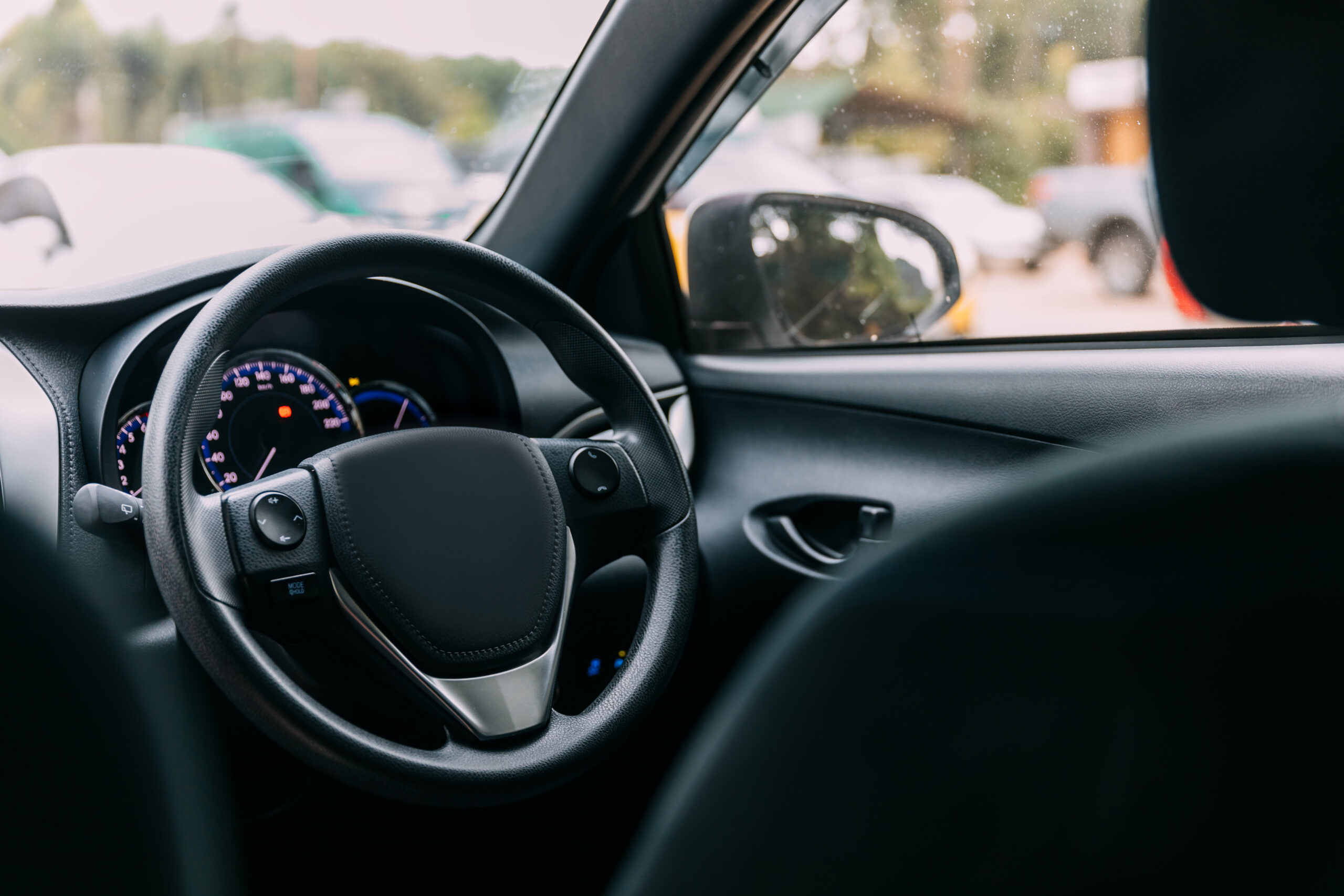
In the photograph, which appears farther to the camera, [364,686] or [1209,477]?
[364,686]

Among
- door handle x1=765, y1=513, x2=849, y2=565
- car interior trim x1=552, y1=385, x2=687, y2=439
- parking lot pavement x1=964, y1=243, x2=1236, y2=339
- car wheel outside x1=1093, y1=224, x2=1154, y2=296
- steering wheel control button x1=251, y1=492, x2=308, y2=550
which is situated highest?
car wheel outside x1=1093, y1=224, x2=1154, y2=296

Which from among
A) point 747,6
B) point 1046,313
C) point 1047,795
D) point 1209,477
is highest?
point 747,6

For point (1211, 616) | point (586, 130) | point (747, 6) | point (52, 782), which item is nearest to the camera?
point (1211, 616)

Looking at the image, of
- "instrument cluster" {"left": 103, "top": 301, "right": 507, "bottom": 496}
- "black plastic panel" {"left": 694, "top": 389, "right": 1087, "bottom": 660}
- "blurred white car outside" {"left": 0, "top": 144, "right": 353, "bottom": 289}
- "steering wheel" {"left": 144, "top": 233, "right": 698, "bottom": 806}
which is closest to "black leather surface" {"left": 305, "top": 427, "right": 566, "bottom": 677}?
"steering wheel" {"left": 144, "top": 233, "right": 698, "bottom": 806}

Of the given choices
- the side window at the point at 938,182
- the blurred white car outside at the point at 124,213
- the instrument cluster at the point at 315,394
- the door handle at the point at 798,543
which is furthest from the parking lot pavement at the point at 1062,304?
the blurred white car outside at the point at 124,213

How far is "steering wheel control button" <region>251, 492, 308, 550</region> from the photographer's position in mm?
1300

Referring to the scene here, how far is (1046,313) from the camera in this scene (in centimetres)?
188

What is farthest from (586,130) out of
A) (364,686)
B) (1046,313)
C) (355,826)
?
(355,826)

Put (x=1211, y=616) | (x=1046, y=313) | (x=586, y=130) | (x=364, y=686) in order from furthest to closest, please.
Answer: (x=586, y=130)
(x=1046, y=313)
(x=364, y=686)
(x=1211, y=616)

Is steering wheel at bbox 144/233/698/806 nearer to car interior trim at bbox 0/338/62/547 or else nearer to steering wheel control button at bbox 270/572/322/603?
steering wheel control button at bbox 270/572/322/603

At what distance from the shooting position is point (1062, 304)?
187 centimetres

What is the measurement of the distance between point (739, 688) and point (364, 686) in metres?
1.04

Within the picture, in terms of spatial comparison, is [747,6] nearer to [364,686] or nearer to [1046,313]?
[1046,313]

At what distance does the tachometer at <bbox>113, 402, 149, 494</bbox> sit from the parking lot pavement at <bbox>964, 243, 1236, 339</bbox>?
1.31 meters
